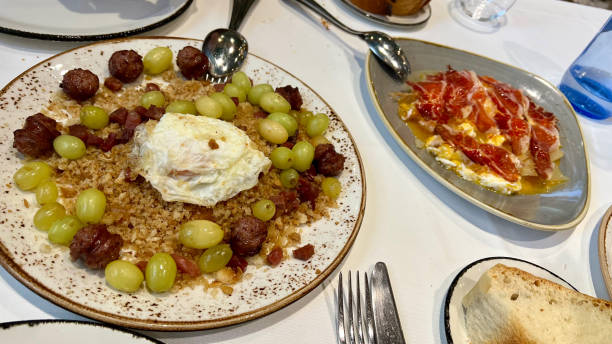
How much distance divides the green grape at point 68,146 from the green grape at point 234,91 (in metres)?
0.58

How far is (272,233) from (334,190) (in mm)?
276

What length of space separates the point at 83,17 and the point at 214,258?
1336 millimetres

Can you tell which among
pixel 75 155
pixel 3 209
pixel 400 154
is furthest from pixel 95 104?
pixel 400 154

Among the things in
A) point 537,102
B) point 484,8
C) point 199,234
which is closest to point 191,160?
point 199,234

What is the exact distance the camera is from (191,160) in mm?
1198

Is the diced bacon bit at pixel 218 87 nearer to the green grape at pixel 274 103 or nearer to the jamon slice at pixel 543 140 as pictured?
the green grape at pixel 274 103

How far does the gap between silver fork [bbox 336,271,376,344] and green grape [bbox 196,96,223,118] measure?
2.39 ft

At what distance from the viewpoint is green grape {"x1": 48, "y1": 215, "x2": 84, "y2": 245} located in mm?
1040

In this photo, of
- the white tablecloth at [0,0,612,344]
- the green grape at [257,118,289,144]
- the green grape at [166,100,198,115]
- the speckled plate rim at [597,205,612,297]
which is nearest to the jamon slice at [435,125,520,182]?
the white tablecloth at [0,0,612,344]

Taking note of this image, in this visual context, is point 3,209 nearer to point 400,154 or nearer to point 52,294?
point 52,294

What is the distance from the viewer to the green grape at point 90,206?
43.3 inches

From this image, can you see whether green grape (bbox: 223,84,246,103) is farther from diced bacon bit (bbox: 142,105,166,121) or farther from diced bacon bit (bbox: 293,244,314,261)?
diced bacon bit (bbox: 293,244,314,261)

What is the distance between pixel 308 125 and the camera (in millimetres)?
1573

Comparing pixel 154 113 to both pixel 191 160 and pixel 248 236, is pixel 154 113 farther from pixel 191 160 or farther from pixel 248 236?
pixel 248 236
